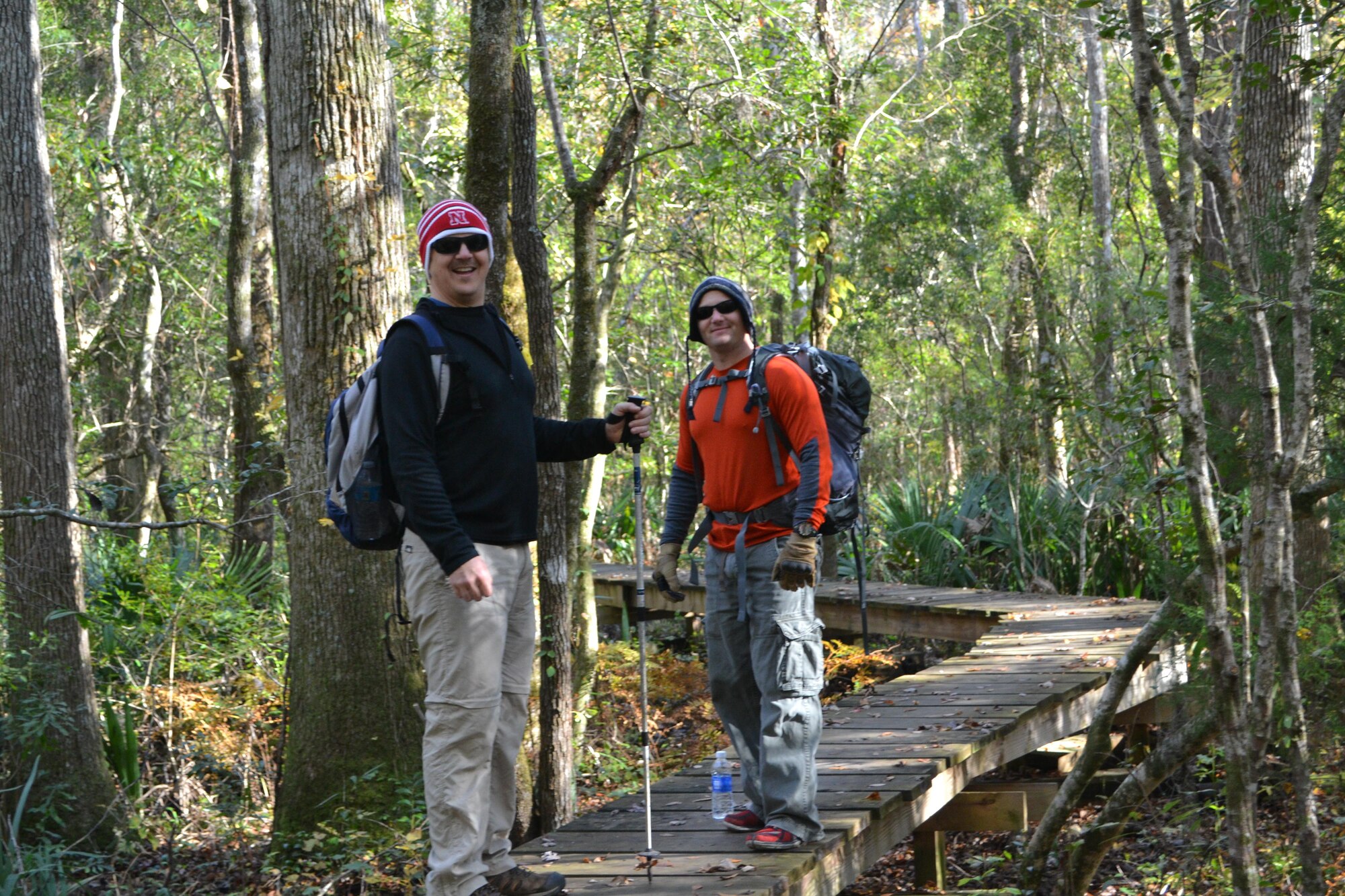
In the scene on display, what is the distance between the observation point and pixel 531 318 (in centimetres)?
635

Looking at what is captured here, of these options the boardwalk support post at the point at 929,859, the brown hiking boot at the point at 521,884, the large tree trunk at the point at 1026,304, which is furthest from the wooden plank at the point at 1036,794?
the large tree trunk at the point at 1026,304

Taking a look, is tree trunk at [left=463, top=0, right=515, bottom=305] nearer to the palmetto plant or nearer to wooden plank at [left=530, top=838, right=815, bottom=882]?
wooden plank at [left=530, top=838, right=815, bottom=882]

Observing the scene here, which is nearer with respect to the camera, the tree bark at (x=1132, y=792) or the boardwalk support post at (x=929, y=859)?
the tree bark at (x=1132, y=792)

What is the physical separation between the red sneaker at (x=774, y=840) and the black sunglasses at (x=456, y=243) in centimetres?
224

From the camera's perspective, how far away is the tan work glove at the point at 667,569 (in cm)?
436

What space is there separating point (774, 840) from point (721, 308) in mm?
1855

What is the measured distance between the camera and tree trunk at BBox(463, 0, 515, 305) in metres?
5.57

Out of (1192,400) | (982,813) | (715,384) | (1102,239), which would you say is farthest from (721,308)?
(1102,239)

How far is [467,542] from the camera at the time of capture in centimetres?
343

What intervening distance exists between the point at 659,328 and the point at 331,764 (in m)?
15.7

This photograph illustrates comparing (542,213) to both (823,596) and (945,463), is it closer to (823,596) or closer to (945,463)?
(823,596)

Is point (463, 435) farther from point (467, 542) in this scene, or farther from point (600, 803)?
point (600, 803)

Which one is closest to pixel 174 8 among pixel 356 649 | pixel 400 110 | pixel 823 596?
pixel 400 110

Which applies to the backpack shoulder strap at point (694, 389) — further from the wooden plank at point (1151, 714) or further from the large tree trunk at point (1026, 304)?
the large tree trunk at point (1026, 304)
